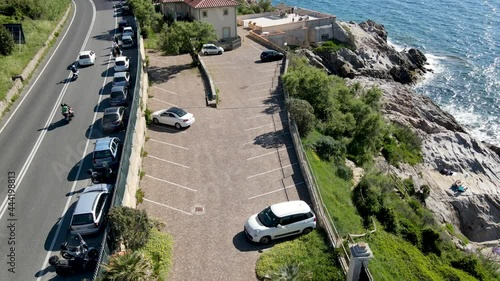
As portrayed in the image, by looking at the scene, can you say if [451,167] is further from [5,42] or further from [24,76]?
[5,42]

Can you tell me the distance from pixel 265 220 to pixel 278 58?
32460 mm

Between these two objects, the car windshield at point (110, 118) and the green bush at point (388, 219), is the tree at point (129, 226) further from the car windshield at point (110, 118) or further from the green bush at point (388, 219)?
the green bush at point (388, 219)

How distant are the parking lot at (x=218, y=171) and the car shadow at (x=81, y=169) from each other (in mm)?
3807

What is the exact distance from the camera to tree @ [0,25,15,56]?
42.7 m

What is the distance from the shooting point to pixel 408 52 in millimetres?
72875

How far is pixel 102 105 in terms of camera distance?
35844 mm

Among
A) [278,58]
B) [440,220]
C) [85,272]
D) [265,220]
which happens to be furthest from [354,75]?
[85,272]

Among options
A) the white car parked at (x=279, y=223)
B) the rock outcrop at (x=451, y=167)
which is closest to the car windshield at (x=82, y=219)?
the white car parked at (x=279, y=223)

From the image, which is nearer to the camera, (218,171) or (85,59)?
(218,171)

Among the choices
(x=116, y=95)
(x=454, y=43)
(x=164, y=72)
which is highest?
(x=116, y=95)

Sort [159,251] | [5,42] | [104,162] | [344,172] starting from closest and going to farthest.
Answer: [159,251], [104,162], [344,172], [5,42]

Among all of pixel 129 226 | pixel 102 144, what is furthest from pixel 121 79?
pixel 129 226

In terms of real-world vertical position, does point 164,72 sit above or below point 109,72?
below

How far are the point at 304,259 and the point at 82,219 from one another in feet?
37.8
